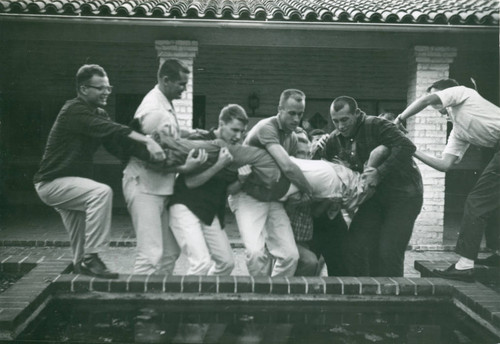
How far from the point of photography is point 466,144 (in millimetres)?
5859

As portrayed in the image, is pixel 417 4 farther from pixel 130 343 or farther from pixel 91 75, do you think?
pixel 130 343

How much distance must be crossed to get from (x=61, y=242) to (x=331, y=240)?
4744 millimetres

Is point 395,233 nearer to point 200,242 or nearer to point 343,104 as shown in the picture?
point 343,104

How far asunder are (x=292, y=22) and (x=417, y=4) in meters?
2.59

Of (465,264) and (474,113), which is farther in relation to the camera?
(474,113)

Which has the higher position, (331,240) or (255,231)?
(255,231)

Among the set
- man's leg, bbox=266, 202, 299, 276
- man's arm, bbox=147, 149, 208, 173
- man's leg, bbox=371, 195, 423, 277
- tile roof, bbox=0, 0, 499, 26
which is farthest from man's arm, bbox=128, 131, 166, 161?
tile roof, bbox=0, 0, 499, 26

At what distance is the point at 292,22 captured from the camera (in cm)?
849

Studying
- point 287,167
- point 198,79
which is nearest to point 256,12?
point 198,79

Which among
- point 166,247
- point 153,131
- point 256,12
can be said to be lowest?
point 166,247

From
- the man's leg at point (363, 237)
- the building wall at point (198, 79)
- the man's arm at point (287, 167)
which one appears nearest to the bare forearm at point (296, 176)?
the man's arm at point (287, 167)

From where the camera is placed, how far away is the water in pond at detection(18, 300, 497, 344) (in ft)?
13.3

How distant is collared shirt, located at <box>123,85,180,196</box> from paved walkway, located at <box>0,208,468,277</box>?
2.49 meters

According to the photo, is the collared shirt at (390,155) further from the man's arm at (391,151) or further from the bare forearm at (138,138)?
the bare forearm at (138,138)
